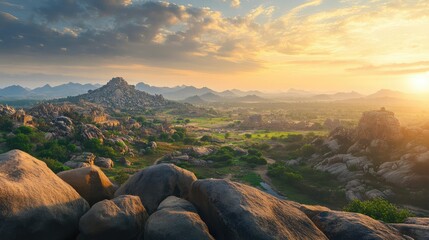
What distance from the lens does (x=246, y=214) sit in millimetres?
13070

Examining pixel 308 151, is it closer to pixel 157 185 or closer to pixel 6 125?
pixel 157 185

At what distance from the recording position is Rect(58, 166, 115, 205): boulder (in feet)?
57.9

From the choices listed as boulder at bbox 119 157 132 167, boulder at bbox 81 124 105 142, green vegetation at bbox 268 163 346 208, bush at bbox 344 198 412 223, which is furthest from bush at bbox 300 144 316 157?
boulder at bbox 81 124 105 142

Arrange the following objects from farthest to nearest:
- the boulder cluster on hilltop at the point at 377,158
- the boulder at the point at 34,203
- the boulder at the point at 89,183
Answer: the boulder cluster on hilltop at the point at 377,158
the boulder at the point at 89,183
the boulder at the point at 34,203

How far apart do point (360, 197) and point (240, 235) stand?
147 feet

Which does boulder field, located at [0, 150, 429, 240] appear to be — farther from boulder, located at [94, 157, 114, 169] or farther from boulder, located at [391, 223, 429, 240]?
boulder, located at [94, 157, 114, 169]

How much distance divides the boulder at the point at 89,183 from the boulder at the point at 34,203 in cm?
186

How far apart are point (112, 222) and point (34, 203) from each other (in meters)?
3.57

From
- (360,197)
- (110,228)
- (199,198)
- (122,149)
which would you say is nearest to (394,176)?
(360,197)

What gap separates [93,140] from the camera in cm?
7762

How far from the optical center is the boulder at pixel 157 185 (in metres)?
18.0

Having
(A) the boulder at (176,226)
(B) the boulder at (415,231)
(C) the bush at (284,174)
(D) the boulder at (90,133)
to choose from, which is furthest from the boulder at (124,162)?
(B) the boulder at (415,231)

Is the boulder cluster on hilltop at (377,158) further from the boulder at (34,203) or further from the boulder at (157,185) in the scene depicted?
the boulder at (34,203)

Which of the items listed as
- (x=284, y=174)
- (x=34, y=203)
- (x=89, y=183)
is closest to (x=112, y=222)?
(x=34, y=203)
